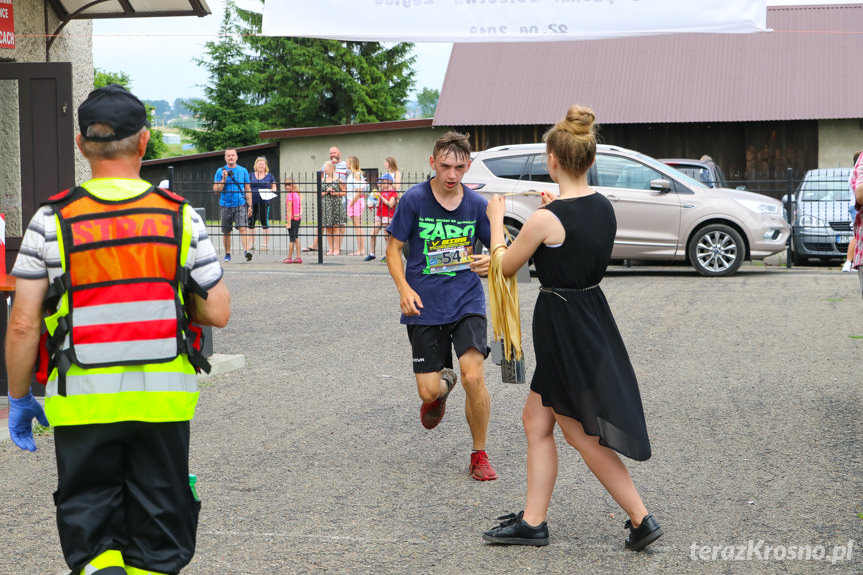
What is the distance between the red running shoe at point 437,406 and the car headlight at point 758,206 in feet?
35.6

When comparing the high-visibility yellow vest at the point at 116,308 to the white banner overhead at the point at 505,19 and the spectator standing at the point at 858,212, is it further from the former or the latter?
the spectator standing at the point at 858,212

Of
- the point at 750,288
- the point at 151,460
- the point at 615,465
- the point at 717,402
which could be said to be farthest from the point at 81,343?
the point at 750,288

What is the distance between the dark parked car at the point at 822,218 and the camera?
1750cm

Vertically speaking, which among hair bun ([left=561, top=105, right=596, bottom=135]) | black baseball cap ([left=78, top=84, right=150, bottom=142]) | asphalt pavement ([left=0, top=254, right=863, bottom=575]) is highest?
hair bun ([left=561, top=105, right=596, bottom=135])

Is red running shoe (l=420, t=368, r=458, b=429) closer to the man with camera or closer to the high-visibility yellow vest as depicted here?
the high-visibility yellow vest

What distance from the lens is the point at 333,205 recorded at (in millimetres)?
20094

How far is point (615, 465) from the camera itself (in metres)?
4.57

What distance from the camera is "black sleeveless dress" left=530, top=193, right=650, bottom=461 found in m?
4.48

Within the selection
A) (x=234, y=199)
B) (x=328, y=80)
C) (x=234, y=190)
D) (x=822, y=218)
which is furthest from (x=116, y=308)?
(x=328, y=80)

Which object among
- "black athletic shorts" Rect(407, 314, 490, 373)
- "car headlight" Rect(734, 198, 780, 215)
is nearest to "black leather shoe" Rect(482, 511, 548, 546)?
"black athletic shorts" Rect(407, 314, 490, 373)

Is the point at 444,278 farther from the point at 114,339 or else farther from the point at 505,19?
the point at 114,339

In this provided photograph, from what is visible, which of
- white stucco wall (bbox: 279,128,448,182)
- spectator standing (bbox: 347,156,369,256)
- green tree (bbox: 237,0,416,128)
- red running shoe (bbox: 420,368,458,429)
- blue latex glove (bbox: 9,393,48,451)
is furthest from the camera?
green tree (bbox: 237,0,416,128)

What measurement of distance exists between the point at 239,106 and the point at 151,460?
203 feet

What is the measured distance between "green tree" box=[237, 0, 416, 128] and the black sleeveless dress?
54.8 m
